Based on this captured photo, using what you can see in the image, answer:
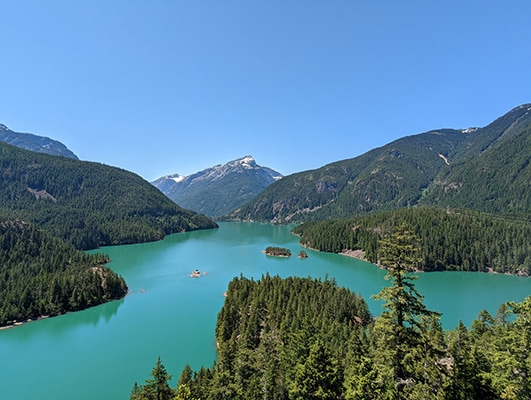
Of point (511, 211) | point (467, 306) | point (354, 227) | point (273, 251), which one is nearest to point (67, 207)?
point (273, 251)

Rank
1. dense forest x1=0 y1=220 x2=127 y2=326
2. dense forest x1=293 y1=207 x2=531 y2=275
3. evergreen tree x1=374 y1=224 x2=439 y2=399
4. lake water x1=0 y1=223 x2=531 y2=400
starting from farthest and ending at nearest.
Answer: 1. dense forest x1=293 y1=207 x2=531 y2=275
2. dense forest x1=0 y1=220 x2=127 y2=326
3. lake water x1=0 y1=223 x2=531 y2=400
4. evergreen tree x1=374 y1=224 x2=439 y2=399

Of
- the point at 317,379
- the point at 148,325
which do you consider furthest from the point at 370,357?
the point at 148,325

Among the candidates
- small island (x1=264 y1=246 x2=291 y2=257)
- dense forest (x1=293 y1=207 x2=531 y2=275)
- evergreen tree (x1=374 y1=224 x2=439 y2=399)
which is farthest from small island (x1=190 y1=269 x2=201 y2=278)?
evergreen tree (x1=374 y1=224 x2=439 y2=399)

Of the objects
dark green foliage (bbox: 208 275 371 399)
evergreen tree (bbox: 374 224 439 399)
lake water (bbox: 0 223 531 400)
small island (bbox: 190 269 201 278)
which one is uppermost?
evergreen tree (bbox: 374 224 439 399)

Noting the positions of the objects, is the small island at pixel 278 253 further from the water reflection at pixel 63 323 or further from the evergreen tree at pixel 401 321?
the evergreen tree at pixel 401 321

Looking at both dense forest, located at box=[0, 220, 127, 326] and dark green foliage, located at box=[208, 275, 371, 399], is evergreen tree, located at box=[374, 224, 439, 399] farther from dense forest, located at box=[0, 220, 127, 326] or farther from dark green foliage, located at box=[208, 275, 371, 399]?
dense forest, located at box=[0, 220, 127, 326]

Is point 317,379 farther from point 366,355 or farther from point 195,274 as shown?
point 195,274

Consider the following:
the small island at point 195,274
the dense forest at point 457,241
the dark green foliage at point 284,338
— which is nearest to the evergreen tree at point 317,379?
the dark green foliage at point 284,338
